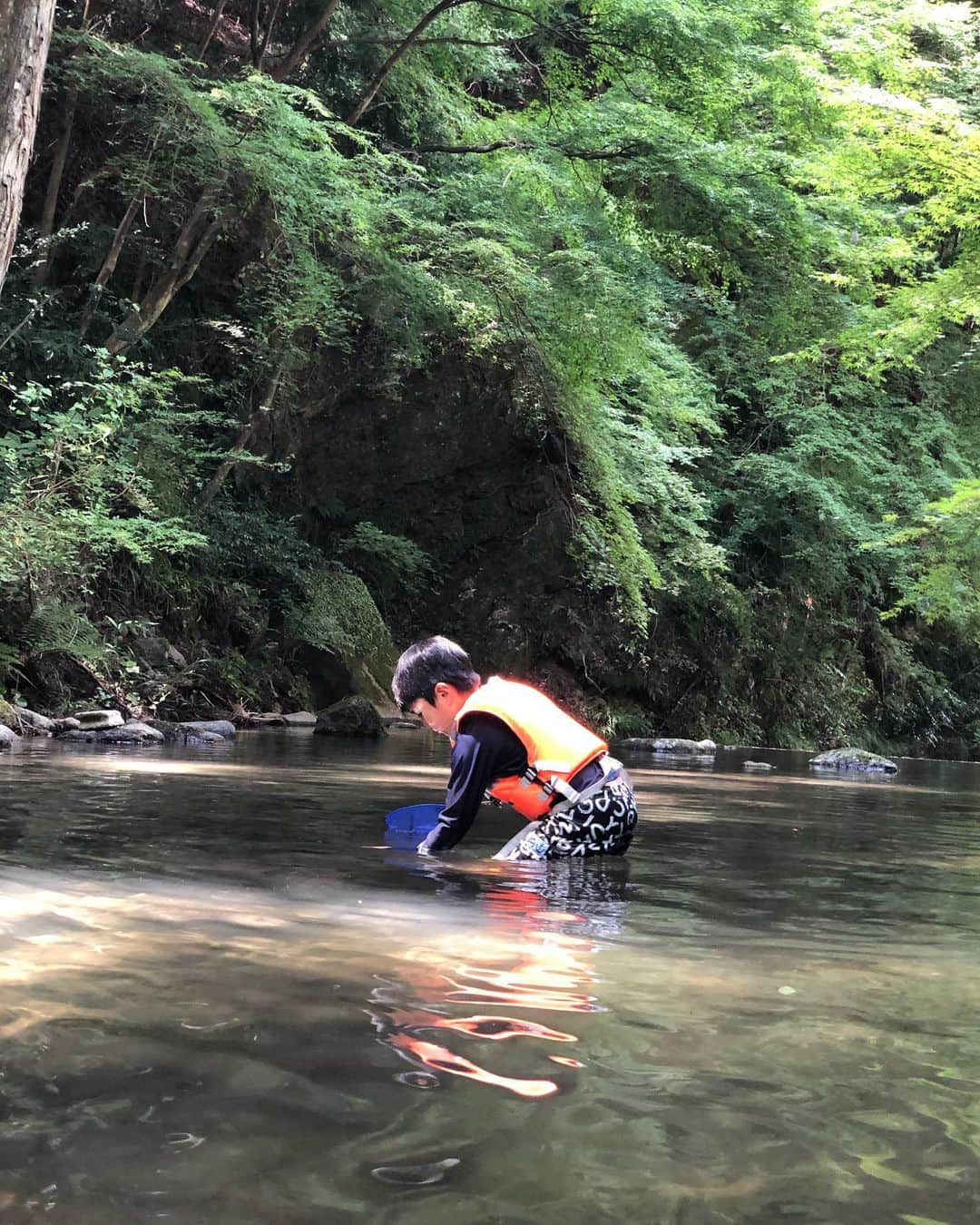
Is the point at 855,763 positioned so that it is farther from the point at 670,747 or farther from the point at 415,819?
the point at 415,819

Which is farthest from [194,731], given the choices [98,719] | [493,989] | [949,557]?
[949,557]

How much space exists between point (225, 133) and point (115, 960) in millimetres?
12608

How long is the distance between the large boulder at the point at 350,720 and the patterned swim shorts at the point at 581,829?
11.5m

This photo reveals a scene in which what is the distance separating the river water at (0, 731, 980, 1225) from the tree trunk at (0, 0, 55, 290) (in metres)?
3.52

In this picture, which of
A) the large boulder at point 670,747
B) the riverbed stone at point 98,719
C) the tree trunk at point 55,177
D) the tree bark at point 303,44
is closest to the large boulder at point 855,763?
the large boulder at point 670,747

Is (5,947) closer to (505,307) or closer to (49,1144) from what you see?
(49,1144)

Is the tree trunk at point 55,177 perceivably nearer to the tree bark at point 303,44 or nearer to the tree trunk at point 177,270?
the tree trunk at point 177,270

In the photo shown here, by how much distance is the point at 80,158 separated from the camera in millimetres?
17172

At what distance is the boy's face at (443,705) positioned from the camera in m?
5.34

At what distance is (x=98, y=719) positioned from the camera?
13625 mm

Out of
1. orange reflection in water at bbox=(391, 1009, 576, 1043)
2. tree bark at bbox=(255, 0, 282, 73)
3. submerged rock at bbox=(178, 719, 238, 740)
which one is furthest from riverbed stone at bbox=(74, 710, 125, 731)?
orange reflection in water at bbox=(391, 1009, 576, 1043)

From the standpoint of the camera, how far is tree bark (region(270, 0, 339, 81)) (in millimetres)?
15512

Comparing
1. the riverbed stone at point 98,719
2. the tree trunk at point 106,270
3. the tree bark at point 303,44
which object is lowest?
the riverbed stone at point 98,719

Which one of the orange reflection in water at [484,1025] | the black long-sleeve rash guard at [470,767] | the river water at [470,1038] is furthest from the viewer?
the black long-sleeve rash guard at [470,767]
